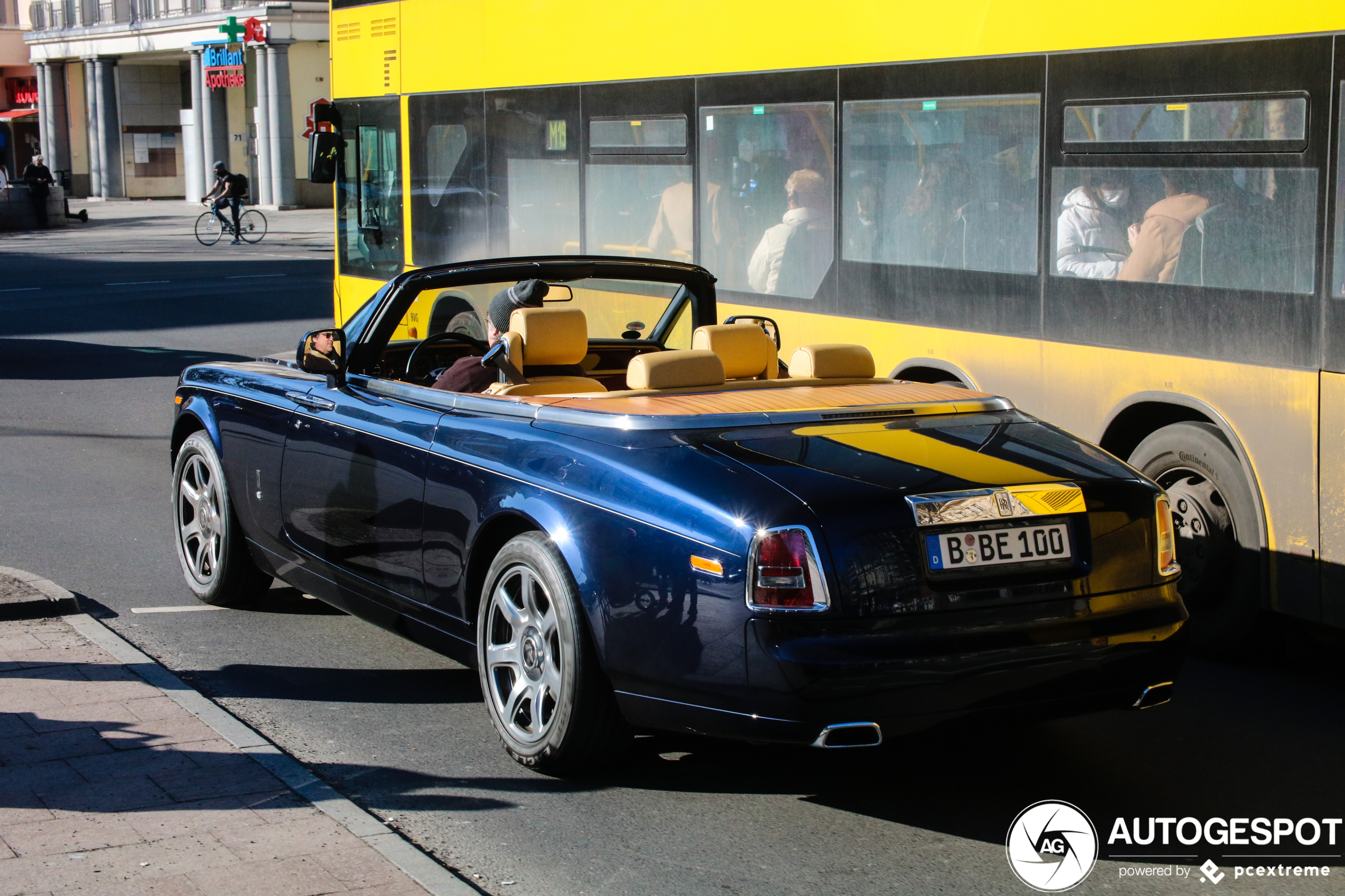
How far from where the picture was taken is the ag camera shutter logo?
412cm

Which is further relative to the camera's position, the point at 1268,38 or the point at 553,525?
the point at 1268,38

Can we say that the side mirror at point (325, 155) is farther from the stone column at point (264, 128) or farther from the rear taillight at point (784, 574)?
the stone column at point (264, 128)

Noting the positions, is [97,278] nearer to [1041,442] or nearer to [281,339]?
[281,339]

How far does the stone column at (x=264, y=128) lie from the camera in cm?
5209

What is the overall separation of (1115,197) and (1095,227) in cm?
17

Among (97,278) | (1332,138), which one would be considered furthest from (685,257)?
(97,278)

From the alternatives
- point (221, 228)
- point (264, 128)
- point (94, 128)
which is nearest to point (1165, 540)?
point (221, 228)

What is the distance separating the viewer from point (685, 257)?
31.6ft

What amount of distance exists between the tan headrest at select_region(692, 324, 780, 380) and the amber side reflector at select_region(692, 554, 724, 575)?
5.31 feet

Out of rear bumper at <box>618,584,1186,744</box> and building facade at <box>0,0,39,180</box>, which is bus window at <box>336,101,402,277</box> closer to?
rear bumper at <box>618,584,1186,744</box>

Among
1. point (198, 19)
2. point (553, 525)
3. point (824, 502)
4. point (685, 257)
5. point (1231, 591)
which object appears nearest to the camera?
point (824, 502)

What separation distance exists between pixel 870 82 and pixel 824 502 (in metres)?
4.41

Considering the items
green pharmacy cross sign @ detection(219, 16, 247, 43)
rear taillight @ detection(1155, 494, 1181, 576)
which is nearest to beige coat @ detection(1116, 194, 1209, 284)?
rear taillight @ detection(1155, 494, 1181, 576)

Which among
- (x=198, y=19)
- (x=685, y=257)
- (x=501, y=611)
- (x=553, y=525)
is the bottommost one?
(x=501, y=611)
